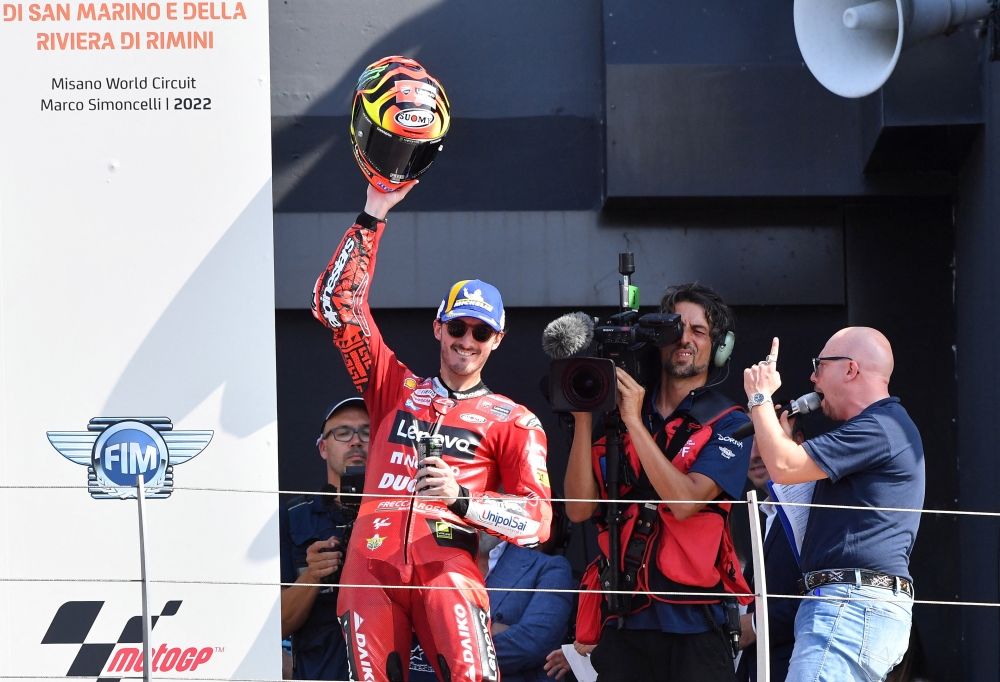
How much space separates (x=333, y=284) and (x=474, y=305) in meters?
0.45

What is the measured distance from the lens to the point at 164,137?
343cm

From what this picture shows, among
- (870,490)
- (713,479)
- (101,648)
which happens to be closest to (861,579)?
(870,490)

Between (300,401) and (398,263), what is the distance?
0.69 meters

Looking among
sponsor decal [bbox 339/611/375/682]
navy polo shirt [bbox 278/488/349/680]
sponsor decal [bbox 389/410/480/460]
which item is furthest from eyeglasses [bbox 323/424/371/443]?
sponsor decal [bbox 339/611/375/682]

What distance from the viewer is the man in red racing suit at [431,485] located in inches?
132

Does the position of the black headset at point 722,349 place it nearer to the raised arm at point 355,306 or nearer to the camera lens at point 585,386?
the camera lens at point 585,386

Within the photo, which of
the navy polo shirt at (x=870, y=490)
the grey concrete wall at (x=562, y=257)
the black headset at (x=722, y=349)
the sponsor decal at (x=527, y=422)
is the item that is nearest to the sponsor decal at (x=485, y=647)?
the sponsor decal at (x=527, y=422)

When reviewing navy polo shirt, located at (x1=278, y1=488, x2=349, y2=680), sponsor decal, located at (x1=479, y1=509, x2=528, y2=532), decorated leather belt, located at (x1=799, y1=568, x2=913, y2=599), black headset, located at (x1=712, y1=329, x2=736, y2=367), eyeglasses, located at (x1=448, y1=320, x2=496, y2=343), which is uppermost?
eyeglasses, located at (x1=448, y1=320, x2=496, y2=343)

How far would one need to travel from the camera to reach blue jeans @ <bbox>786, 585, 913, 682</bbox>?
3037mm

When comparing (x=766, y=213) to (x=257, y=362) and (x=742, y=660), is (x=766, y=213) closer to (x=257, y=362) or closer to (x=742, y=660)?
(x=742, y=660)

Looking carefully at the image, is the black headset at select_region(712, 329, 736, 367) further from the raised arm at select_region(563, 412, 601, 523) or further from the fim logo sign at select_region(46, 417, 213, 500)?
the fim logo sign at select_region(46, 417, 213, 500)

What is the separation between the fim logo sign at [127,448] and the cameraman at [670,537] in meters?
1.13

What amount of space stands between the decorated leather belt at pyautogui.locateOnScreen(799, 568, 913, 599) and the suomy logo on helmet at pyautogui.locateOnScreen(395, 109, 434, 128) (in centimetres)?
170

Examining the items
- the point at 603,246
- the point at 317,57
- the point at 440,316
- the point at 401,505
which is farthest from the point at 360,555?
the point at 317,57
